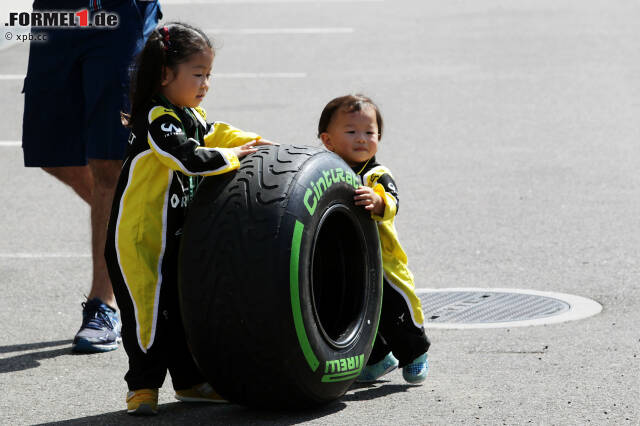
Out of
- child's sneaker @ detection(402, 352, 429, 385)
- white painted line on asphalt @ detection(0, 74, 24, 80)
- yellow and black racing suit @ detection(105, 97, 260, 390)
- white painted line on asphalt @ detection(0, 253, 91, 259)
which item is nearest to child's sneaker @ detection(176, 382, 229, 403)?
yellow and black racing suit @ detection(105, 97, 260, 390)

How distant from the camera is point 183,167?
14.1ft

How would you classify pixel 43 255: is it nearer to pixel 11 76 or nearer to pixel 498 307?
pixel 498 307

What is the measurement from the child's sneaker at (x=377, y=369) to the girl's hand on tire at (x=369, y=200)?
719 mm

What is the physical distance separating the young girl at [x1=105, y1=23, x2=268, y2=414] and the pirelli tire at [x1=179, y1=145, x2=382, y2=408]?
0.67ft

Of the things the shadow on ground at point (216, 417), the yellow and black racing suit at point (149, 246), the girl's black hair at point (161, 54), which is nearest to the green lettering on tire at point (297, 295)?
the shadow on ground at point (216, 417)

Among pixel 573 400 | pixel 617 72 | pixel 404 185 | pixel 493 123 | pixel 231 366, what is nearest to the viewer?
pixel 231 366

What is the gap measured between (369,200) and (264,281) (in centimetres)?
72

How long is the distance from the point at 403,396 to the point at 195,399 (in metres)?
0.82

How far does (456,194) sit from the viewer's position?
8.87m

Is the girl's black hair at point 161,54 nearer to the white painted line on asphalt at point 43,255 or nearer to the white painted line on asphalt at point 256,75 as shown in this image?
the white painted line on asphalt at point 43,255

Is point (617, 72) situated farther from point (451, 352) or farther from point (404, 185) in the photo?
point (451, 352)

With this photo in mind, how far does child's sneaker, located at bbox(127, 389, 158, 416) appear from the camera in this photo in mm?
4402

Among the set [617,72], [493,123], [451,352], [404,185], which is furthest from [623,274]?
[617,72]

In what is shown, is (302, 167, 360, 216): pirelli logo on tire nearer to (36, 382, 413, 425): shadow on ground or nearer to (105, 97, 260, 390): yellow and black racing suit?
(105, 97, 260, 390): yellow and black racing suit
